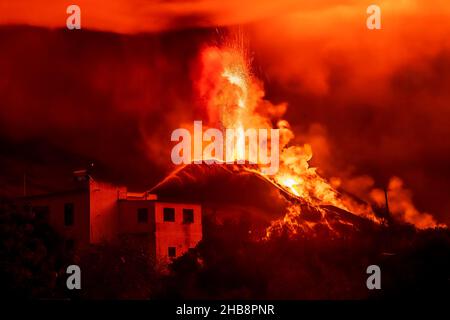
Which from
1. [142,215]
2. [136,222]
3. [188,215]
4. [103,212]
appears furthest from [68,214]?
[188,215]

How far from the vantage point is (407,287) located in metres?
41.0

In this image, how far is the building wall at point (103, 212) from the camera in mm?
61344

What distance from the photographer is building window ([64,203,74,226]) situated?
6137cm

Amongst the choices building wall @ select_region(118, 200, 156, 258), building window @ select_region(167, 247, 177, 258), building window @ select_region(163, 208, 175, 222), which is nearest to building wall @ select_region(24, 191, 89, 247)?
building wall @ select_region(118, 200, 156, 258)

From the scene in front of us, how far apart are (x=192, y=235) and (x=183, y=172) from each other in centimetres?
4734

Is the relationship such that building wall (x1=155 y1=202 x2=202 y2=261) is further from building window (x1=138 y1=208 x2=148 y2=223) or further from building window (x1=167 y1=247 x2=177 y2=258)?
building window (x1=138 y1=208 x2=148 y2=223)

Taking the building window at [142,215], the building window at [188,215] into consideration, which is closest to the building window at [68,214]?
the building window at [142,215]

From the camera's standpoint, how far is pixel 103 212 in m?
62.2

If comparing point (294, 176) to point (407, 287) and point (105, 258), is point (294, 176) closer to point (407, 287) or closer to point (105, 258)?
point (105, 258)

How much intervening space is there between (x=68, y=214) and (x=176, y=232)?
8944mm

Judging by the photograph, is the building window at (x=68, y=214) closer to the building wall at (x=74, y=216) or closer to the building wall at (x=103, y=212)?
the building wall at (x=74, y=216)

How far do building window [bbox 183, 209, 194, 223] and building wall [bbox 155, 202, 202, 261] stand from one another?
28cm
